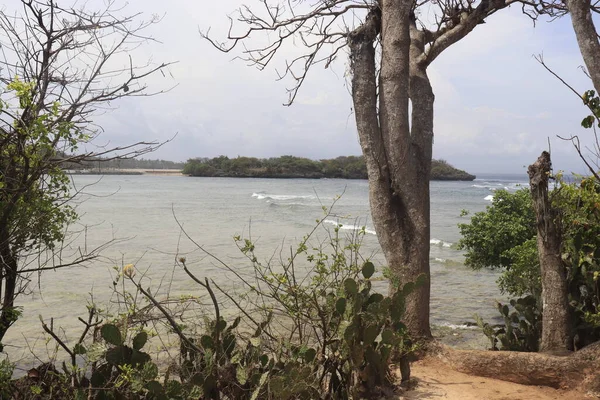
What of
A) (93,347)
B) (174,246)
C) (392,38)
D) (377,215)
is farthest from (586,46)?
(174,246)

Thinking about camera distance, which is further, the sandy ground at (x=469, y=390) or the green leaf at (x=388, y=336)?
the sandy ground at (x=469, y=390)

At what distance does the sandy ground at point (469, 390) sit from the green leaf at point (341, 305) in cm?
113

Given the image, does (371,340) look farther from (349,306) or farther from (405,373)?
(405,373)

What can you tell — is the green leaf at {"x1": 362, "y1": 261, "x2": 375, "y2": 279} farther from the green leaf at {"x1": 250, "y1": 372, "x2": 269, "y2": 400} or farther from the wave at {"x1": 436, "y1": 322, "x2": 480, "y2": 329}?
the wave at {"x1": 436, "y1": 322, "x2": 480, "y2": 329}

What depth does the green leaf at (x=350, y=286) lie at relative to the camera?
4355 mm

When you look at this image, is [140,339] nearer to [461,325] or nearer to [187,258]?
[461,325]

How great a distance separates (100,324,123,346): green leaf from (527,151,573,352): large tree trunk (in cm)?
402

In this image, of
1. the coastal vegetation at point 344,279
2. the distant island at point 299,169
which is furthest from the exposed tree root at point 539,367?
the distant island at point 299,169

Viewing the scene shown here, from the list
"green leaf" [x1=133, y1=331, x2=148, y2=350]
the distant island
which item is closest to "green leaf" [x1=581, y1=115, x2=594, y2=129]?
"green leaf" [x1=133, y1=331, x2=148, y2=350]

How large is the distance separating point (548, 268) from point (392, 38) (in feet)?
9.86

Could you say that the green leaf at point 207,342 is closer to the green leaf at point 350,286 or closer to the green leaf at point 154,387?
the green leaf at point 154,387

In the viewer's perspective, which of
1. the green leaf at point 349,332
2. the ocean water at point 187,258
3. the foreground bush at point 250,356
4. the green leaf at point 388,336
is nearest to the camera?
the foreground bush at point 250,356

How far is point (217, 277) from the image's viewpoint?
13.2 meters

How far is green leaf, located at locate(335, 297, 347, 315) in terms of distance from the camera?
14.4ft
